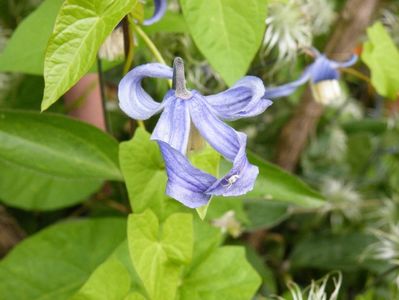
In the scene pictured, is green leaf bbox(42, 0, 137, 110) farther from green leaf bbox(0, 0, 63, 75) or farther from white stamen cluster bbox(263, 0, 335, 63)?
white stamen cluster bbox(263, 0, 335, 63)

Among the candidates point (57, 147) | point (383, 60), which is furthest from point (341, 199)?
point (57, 147)

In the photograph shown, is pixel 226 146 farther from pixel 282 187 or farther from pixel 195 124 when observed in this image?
pixel 282 187

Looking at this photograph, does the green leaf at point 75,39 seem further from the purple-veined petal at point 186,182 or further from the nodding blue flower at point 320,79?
the nodding blue flower at point 320,79

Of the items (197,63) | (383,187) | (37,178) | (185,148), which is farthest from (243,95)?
(383,187)

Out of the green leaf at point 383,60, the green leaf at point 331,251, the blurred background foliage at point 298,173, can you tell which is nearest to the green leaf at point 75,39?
the blurred background foliage at point 298,173

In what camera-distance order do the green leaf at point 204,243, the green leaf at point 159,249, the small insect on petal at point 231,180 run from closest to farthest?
the small insect on petal at point 231,180, the green leaf at point 159,249, the green leaf at point 204,243

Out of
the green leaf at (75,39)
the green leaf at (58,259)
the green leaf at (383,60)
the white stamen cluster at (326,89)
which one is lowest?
the green leaf at (58,259)
